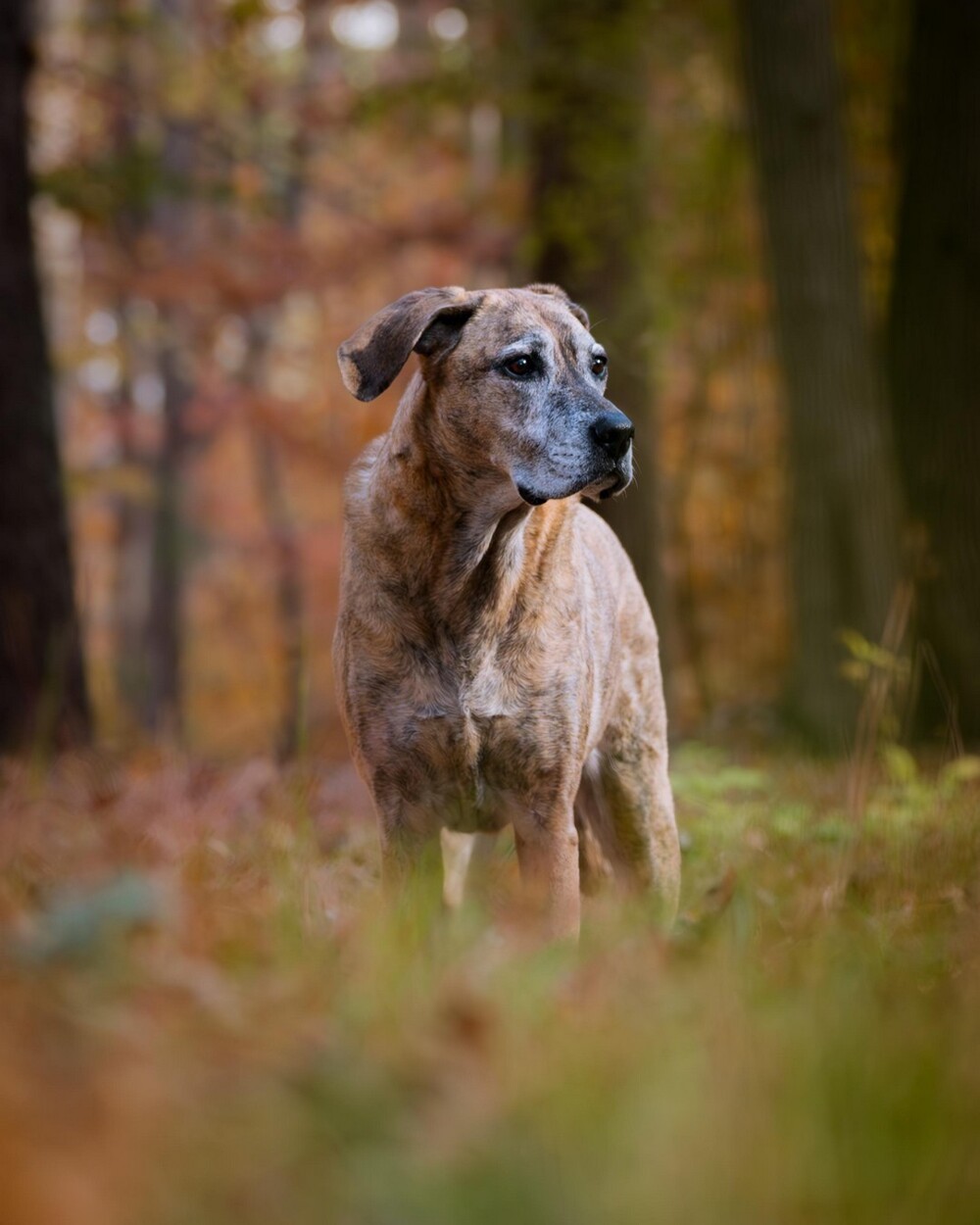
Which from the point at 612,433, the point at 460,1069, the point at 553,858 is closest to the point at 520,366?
the point at 612,433

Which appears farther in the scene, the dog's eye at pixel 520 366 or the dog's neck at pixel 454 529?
the dog's eye at pixel 520 366

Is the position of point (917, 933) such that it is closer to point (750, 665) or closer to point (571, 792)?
point (571, 792)

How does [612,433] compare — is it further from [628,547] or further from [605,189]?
[605,189]

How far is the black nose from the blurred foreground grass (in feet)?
5.79

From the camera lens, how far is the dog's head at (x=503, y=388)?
13.9 feet

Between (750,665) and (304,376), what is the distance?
908cm

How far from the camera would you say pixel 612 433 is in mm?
4277

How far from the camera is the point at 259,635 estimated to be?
87.1 ft

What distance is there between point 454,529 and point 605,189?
728 cm

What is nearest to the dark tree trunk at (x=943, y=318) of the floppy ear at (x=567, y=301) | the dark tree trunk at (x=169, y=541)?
the floppy ear at (x=567, y=301)

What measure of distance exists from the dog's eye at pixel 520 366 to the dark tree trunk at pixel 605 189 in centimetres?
580

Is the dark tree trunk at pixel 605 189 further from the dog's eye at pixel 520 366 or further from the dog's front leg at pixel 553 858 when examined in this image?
the dog's front leg at pixel 553 858

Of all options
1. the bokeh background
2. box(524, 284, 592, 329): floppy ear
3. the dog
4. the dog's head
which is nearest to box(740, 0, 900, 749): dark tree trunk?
the bokeh background

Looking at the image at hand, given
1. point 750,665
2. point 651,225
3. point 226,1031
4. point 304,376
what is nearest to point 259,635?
point 304,376
